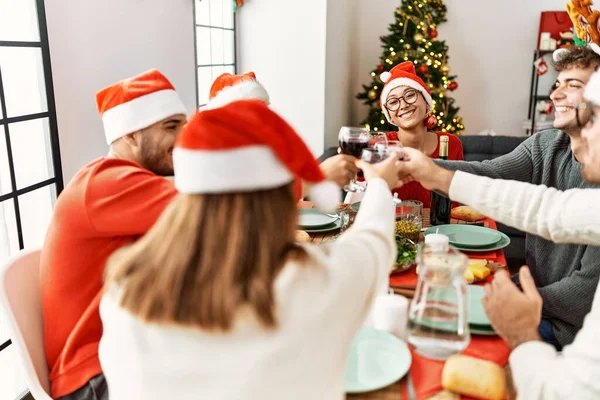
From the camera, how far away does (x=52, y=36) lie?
7.23 ft

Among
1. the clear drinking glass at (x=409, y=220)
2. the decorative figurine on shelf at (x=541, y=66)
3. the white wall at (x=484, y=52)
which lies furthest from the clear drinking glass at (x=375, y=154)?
the decorative figurine on shelf at (x=541, y=66)

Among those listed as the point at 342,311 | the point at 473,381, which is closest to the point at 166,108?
the point at 342,311

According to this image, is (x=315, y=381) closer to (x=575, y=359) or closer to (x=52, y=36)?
(x=575, y=359)

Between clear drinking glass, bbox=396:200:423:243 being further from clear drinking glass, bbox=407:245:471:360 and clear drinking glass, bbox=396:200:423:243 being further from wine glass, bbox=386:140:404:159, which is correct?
clear drinking glass, bbox=407:245:471:360

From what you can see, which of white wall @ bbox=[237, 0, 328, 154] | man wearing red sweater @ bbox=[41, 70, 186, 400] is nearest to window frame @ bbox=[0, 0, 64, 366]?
man wearing red sweater @ bbox=[41, 70, 186, 400]

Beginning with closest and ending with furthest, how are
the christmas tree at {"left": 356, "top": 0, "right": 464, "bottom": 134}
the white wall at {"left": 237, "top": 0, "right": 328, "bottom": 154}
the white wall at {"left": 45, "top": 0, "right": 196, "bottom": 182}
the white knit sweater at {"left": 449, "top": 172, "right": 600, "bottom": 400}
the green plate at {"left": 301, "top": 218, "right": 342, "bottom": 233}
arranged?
1. the white knit sweater at {"left": 449, "top": 172, "right": 600, "bottom": 400}
2. the green plate at {"left": 301, "top": 218, "right": 342, "bottom": 233}
3. the white wall at {"left": 45, "top": 0, "right": 196, "bottom": 182}
4. the white wall at {"left": 237, "top": 0, "right": 328, "bottom": 154}
5. the christmas tree at {"left": 356, "top": 0, "right": 464, "bottom": 134}

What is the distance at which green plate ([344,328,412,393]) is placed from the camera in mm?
1030

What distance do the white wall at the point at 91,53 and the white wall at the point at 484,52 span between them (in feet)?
10.2

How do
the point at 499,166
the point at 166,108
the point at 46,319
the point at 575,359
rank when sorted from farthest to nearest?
1. the point at 499,166
2. the point at 166,108
3. the point at 46,319
4. the point at 575,359

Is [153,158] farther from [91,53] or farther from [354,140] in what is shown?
[91,53]

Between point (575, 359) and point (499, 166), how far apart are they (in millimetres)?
1230

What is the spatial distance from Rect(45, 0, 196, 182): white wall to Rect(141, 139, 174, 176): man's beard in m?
0.81

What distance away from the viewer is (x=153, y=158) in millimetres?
1722

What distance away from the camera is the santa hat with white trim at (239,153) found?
825 mm
